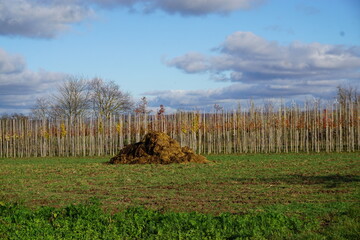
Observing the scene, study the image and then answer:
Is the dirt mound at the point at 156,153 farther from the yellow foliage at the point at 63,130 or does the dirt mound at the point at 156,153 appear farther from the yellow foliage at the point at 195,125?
the yellow foliage at the point at 63,130

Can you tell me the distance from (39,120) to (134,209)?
2392cm

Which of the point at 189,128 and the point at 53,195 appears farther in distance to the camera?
the point at 189,128

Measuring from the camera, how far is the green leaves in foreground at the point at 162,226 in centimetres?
630

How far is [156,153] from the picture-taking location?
19.0 meters

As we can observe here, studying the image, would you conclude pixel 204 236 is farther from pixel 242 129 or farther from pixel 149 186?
pixel 242 129

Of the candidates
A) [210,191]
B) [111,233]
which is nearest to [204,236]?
[111,233]

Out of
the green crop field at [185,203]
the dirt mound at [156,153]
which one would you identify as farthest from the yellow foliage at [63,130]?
the green crop field at [185,203]

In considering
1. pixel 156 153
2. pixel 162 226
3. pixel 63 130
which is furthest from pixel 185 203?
pixel 63 130

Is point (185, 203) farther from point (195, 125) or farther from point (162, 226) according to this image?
point (195, 125)

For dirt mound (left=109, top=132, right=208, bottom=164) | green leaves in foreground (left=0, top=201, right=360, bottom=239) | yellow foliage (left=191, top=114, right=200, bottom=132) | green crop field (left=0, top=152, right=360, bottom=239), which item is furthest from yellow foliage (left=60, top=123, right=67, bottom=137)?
green leaves in foreground (left=0, top=201, right=360, bottom=239)

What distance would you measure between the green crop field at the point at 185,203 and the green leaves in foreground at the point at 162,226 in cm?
2

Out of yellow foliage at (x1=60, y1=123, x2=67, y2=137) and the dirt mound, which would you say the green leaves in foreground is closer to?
the dirt mound

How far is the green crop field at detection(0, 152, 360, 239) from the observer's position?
6480 mm

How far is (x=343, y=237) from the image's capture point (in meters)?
6.24
